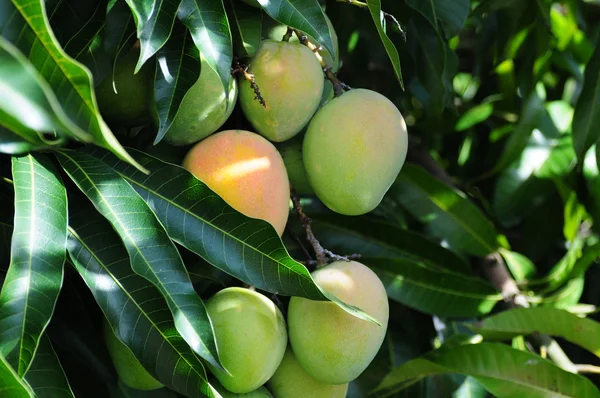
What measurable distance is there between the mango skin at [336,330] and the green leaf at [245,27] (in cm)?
26

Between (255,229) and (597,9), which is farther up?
(255,229)

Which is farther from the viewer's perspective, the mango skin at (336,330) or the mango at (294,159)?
the mango at (294,159)

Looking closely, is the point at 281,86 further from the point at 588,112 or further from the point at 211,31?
the point at 588,112

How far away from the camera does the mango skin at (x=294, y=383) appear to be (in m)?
0.84

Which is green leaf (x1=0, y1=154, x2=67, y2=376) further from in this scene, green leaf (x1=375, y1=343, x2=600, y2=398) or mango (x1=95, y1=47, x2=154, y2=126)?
green leaf (x1=375, y1=343, x2=600, y2=398)

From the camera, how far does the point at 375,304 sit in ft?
2.68

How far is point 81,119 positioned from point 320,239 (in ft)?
2.25

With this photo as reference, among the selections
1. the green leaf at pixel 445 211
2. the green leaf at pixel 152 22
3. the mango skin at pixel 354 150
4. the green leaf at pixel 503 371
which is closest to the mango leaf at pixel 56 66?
the green leaf at pixel 152 22

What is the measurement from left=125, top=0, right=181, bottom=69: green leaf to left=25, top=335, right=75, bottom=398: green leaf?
0.26 m

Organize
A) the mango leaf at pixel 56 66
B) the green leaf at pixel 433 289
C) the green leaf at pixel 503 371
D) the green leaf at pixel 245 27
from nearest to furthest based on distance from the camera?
the mango leaf at pixel 56 66, the green leaf at pixel 245 27, the green leaf at pixel 503 371, the green leaf at pixel 433 289

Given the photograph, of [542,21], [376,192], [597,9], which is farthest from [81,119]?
[597,9]

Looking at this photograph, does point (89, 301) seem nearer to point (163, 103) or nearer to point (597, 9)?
point (163, 103)

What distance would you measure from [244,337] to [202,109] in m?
0.24

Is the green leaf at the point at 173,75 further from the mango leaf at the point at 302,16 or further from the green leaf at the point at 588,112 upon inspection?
the green leaf at the point at 588,112
